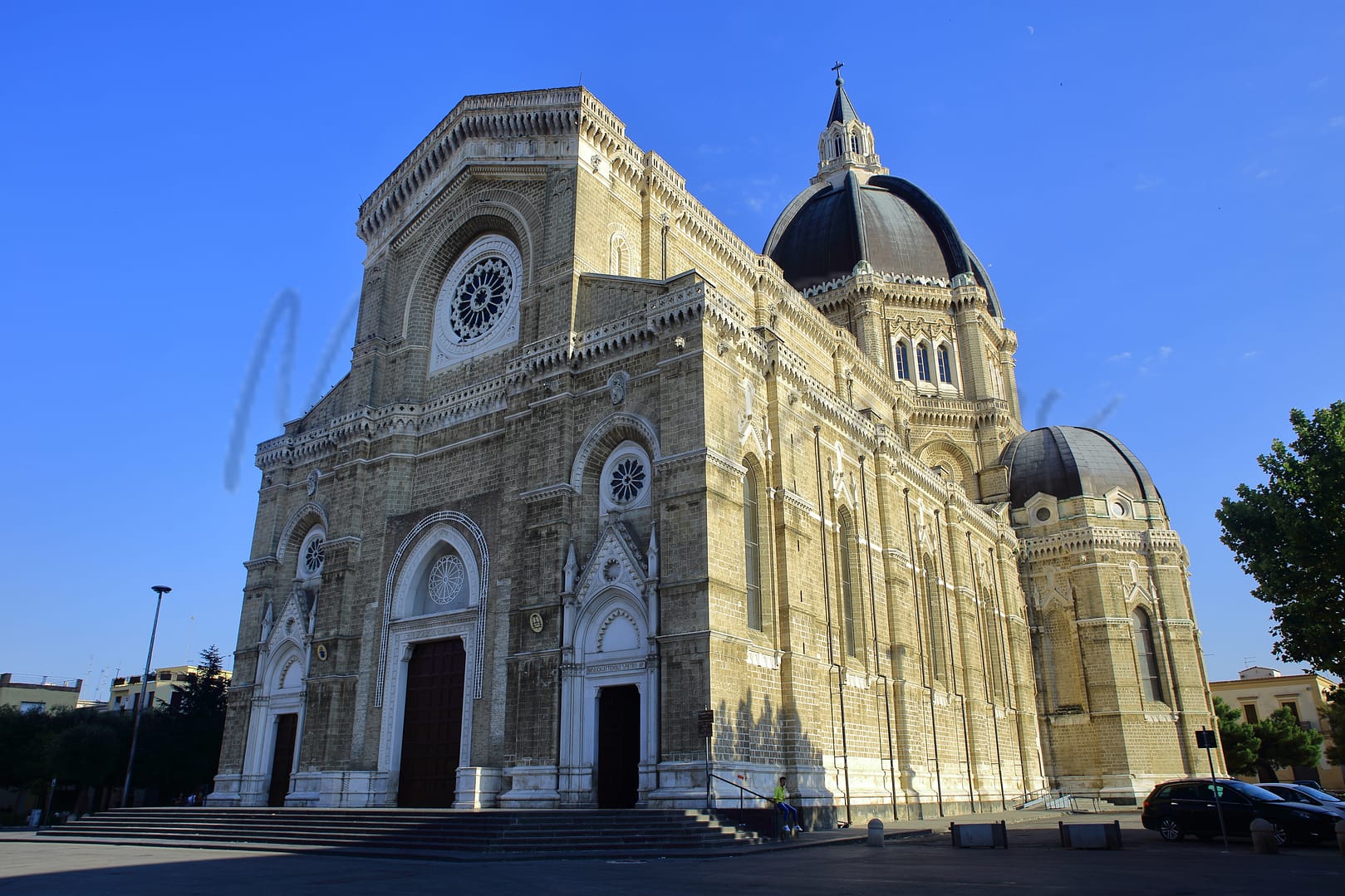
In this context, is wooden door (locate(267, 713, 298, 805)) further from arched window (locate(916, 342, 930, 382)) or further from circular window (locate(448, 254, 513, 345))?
arched window (locate(916, 342, 930, 382))

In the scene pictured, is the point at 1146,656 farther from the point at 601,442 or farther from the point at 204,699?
the point at 204,699

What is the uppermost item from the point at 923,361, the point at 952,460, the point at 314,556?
the point at 923,361

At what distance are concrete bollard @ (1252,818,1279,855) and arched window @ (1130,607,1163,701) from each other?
93.5 ft

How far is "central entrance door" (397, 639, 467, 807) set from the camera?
83.7 ft

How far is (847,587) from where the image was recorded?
93.4 ft

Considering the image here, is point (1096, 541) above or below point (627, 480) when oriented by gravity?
above

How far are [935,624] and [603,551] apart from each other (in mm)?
16334

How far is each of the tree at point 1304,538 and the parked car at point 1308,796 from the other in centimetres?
419

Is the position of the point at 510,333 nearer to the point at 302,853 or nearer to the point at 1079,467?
the point at 302,853

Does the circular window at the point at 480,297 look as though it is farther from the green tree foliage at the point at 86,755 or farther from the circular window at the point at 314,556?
the green tree foliage at the point at 86,755

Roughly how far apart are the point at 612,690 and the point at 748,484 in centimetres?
634

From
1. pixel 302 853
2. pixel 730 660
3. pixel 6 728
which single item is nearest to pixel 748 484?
pixel 730 660

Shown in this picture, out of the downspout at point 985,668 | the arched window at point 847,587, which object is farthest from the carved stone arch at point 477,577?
the downspout at point 985,668

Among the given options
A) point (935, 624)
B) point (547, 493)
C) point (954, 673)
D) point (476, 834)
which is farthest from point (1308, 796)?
point (547, 493)
